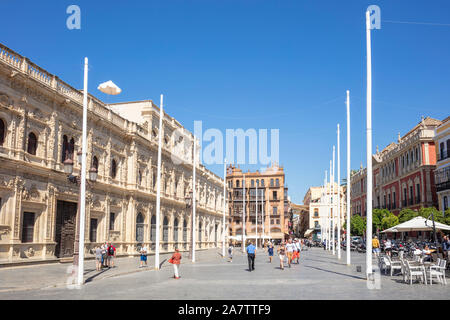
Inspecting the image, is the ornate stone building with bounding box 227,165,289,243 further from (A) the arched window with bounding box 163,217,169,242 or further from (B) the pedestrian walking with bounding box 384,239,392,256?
(B) the pedestrian walking with bounding box 384,239,392,256

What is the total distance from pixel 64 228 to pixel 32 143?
6477 mm

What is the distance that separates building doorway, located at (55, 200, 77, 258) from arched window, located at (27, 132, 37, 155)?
4.23 meters

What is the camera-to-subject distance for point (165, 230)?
4903 centimetres

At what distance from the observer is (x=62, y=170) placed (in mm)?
30156

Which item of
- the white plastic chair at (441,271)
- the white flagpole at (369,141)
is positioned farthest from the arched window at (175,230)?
the white plastic chair at (441,271)

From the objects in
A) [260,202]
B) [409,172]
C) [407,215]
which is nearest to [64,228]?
[407,215]

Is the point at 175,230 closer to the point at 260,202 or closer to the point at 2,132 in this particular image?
the point at 2,132

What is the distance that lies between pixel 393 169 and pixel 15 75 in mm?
53733

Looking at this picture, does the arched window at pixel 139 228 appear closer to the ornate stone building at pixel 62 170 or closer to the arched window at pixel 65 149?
the ornate stone building at pixel 62 170

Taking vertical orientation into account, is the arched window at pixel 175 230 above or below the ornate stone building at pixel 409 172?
below

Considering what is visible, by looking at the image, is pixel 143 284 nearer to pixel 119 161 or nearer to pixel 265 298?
pixel 265 298

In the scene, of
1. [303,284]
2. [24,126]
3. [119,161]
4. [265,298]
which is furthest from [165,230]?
[265,298]

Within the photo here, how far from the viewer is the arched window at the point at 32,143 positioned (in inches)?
1077

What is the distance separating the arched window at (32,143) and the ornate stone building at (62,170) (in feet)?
0.19
